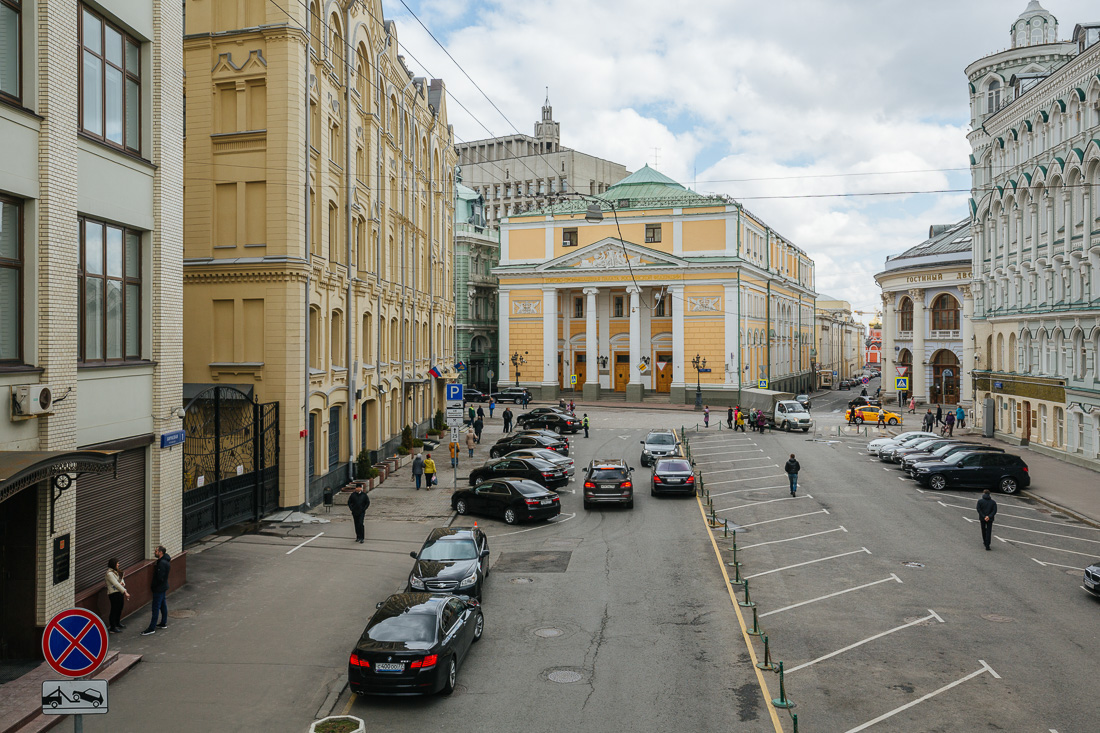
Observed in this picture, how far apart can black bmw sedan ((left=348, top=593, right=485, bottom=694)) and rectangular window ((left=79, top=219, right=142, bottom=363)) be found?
7.47 m

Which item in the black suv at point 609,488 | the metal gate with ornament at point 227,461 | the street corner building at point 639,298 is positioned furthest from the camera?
the street corner building at point 639,298

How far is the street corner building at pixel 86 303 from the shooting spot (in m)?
13.5

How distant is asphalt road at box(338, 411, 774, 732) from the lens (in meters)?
11.9

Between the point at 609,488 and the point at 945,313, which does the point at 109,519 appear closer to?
the point at 609,488

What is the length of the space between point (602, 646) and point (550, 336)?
62.8 metres

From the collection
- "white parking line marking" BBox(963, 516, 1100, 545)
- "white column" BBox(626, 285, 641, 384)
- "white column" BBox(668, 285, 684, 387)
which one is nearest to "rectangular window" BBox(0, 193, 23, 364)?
"white parking line marking" BBox(963, 516, 1100, 545)

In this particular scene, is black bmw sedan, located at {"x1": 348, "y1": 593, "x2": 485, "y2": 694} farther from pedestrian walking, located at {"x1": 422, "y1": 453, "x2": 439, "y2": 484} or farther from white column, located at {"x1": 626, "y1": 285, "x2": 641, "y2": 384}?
white column, located at {"x1": 626, "y1": 285, "x2": 641, "y2": 384}

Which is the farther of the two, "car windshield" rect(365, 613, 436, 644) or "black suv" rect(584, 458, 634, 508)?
"black suv" rect(584, 458, 634, 508)

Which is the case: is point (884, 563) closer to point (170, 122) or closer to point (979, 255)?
point (170, 122)

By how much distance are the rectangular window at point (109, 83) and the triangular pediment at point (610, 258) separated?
56.6 meters

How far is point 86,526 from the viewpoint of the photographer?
50.6 ft

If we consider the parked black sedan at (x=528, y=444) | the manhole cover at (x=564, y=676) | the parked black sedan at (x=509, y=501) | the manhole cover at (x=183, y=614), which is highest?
the parked black sedan at (x=528, y=444)

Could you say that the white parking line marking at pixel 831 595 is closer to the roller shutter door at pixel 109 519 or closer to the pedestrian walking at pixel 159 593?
the pedestrian walking at pixel 159 593

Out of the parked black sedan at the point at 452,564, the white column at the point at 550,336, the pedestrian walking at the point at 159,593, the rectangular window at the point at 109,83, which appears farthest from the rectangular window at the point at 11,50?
the white column at the point at 550,336
